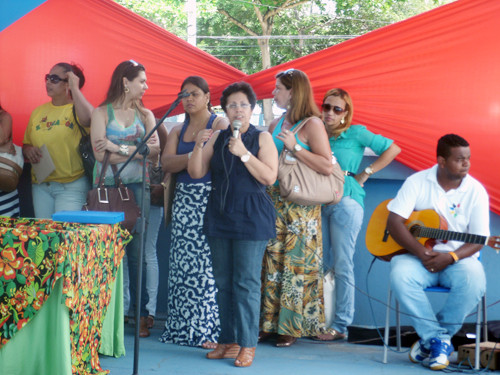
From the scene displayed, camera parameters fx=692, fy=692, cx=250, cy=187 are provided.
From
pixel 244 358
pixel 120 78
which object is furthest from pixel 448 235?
pixel 120 78

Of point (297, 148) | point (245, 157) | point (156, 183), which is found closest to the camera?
point (245, 157)

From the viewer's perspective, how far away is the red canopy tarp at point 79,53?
536 cm

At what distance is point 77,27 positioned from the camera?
5.39 m

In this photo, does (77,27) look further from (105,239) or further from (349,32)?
(349,32)

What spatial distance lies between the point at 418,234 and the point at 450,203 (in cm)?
28

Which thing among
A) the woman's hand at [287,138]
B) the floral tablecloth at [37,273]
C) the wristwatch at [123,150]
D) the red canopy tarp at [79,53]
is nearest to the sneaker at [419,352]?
the woman's hand at [287,138]

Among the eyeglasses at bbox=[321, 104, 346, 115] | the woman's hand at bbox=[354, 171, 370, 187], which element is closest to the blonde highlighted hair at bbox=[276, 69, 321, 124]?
the eyeglasses at bbox=[321, 104, 346, 115]

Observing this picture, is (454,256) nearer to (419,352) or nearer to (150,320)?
(419,352)

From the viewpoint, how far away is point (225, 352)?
416cm

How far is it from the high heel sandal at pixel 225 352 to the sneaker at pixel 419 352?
3.56ft

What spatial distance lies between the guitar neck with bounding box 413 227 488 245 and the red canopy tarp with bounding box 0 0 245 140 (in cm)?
197

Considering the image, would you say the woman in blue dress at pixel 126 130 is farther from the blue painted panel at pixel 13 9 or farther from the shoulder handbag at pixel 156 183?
the blue painted panel at pixel 13 9

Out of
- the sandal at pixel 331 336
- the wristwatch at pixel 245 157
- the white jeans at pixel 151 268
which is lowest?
the sandal at pixel 331 336

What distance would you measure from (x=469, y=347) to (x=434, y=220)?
0.79 meters
